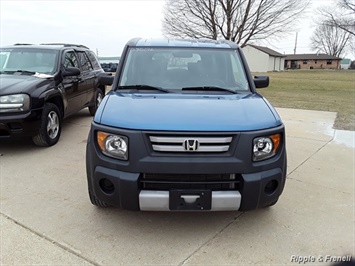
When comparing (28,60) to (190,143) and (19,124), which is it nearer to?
(19,124)

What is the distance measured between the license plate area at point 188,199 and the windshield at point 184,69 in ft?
4.41

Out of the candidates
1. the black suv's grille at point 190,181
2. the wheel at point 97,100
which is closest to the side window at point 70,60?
the wheel at point 97,100

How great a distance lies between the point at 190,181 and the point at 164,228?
0.72m

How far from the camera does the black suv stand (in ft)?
15.5

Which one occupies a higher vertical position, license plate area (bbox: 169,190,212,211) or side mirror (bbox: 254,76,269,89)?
side mirror (bbox: 254,76,269,89)

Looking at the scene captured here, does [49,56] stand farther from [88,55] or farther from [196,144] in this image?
[196,144]

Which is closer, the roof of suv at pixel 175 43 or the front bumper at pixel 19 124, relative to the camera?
the roof of suv at pixel 175 43

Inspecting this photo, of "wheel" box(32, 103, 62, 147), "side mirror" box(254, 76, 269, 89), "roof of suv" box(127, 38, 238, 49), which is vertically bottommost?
"wheel" box(32, 103, 62, 147)

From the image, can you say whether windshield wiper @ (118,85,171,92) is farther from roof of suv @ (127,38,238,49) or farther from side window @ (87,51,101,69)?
side window @ (87,51,101,69)

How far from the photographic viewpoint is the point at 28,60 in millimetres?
5965

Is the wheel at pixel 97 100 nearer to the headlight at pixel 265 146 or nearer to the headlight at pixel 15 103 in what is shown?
the headlight at pixel 15 103

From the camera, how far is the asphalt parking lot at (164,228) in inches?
101

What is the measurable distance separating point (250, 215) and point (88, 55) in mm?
6102

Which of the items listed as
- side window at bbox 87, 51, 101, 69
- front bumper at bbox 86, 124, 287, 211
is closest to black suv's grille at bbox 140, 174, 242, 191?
front bumper at bbox 86, 124, 287, 211
